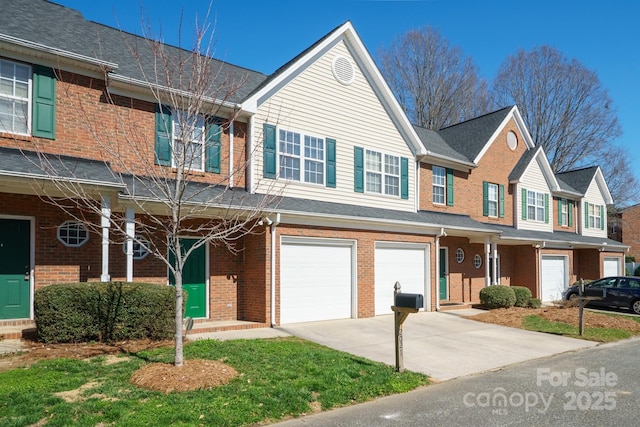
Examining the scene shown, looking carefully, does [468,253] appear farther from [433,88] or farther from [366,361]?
[433,88]

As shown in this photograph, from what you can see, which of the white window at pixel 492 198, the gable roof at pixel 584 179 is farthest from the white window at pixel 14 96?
the gable roof at pixel 584 179

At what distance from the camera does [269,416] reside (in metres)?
5.90

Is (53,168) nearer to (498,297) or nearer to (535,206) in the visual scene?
(498,297)

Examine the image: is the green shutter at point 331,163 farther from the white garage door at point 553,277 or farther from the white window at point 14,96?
the white garage door at point 553,277

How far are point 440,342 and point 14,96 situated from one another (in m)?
11.2

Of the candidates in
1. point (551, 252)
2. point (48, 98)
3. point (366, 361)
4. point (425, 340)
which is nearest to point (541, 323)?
point (425, 340)

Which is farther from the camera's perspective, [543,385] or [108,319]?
[108,319]

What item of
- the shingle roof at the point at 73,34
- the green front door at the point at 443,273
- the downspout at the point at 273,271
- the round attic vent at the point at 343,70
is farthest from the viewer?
the green front door at the point at 443,273

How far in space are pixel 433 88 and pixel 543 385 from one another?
34.2 metres

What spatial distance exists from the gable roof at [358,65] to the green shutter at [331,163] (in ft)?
7.94

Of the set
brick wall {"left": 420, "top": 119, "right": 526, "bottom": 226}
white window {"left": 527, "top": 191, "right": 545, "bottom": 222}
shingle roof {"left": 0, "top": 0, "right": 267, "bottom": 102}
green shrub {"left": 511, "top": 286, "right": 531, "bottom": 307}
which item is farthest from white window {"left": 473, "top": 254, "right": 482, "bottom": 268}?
shingle roof {"left": 0, "top": 0, "right": 267, "bottom": 102}

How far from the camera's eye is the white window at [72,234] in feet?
35.8

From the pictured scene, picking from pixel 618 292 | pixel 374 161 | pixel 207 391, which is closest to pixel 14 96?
pixel 207 391

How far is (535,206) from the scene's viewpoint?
24.7m
